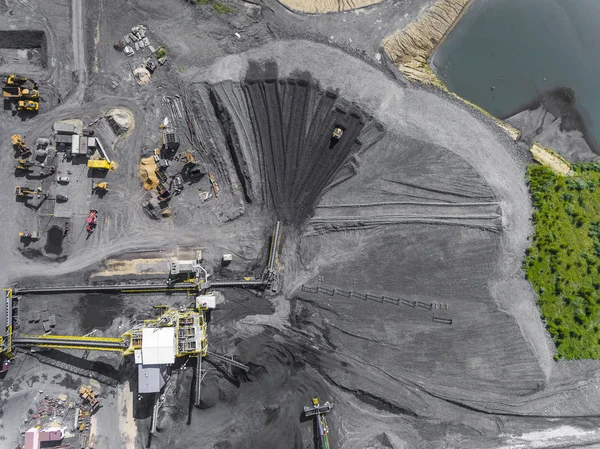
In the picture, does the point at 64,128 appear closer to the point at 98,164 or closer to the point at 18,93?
the point at 98,164

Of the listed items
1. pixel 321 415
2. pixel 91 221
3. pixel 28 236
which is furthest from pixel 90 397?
pixel 321 415

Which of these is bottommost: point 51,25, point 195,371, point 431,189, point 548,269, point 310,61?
point 195,371

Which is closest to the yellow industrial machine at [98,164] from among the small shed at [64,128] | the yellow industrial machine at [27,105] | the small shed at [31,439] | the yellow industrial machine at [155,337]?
the small shed at [64,128]

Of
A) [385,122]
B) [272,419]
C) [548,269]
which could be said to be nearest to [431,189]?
[385,122]

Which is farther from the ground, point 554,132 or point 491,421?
point 554,132

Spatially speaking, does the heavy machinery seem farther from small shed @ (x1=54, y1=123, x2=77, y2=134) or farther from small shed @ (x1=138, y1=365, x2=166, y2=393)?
small shed @ (x1=138, y1=365, x2=166, y2=393)

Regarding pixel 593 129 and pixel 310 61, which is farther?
pixel 593 129

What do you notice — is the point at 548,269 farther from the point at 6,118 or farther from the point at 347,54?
the point at 6,118
